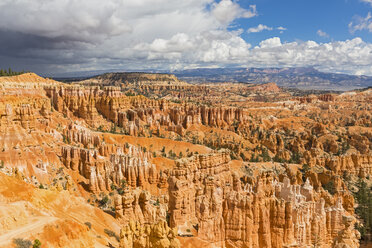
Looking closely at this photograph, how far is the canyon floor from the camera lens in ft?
60.7

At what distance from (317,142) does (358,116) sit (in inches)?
2195

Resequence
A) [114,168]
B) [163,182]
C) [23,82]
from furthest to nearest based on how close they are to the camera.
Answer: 1. [23,82]
2. [163,182]
3. [114,168]

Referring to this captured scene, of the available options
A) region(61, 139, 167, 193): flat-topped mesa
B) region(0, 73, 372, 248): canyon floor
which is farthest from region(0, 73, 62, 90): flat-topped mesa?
region(61, 139, 167, 193): flat-topped mesa

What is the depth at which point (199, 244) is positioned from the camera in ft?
66.3

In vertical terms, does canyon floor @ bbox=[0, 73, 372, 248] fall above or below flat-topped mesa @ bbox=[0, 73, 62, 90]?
below

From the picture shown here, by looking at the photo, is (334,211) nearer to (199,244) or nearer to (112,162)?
(199,244)

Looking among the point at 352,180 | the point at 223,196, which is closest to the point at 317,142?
the point at 352,180

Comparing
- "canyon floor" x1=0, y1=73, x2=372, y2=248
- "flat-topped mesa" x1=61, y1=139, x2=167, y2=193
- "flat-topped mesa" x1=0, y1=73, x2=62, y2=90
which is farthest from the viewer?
"flat-topped mesa" x1=0, y1=73, x2=62, y2=90

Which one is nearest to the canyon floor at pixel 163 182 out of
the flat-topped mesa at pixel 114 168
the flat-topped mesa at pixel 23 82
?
the flat-topped mesa at pixel 114 168

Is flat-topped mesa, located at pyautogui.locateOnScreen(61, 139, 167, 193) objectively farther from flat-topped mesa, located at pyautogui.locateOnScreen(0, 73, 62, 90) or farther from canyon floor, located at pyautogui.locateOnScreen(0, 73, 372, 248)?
flat-topped mesa, located at pyautogui.locateOnScreen(0, 73, 62, 90)

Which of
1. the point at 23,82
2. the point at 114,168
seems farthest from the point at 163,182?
the point at 23,82

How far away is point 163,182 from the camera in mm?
45062

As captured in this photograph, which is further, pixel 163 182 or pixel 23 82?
pixel 23 82

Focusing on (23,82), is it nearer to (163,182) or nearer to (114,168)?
(114,168)
